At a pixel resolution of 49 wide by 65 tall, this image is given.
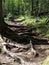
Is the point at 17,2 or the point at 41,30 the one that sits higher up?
the point at 41,30

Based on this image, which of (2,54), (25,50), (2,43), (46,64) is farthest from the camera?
(2,43)

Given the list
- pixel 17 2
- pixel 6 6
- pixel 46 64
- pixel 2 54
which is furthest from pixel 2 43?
pixel 17 2

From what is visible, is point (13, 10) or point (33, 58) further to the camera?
point (13, 10)

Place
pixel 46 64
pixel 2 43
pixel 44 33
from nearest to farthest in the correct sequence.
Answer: pixel 46 64, pixel 2 43, pixel 44 33

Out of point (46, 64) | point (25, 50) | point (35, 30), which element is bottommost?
point (35, 30)

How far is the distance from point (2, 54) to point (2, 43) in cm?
164

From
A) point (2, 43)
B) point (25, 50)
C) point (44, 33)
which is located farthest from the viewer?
point (44, 33)

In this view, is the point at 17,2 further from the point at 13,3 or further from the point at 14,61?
the point at 14,61

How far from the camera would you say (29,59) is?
8805mm

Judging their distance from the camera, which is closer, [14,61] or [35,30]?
[14,61]

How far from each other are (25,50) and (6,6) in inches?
2043

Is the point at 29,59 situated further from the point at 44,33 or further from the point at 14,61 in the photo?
the point at 44,33

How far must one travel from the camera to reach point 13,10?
6322cm

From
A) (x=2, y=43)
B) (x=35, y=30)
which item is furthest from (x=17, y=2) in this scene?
(x=2, y=43)
